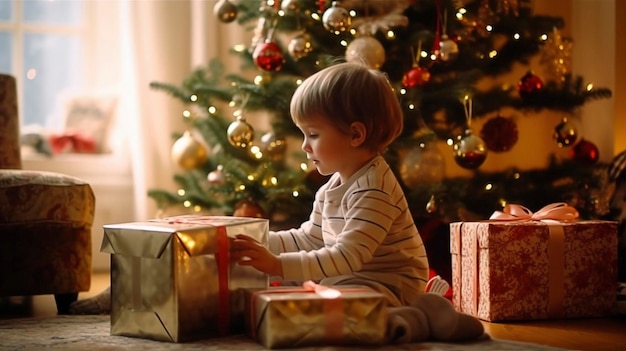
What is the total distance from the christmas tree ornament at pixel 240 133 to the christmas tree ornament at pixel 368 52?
1.45 ft

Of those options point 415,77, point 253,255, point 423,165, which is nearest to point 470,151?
point 423,165

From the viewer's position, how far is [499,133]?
321cm

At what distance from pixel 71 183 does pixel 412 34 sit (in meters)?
→ 1.24

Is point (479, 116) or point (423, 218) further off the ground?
point (479, 116)

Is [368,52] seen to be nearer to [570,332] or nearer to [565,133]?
[565,133]

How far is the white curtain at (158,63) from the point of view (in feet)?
12.6

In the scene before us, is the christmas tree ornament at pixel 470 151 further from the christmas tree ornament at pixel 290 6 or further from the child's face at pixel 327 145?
the child's face at pixel 327 145

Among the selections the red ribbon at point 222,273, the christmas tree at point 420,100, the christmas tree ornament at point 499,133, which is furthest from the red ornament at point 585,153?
the red ribbon at point 222,273

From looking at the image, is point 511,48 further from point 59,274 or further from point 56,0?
point 56,0

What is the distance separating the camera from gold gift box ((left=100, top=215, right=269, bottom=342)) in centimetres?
172

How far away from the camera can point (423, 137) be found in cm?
289

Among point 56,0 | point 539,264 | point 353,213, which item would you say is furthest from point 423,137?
point 56,0

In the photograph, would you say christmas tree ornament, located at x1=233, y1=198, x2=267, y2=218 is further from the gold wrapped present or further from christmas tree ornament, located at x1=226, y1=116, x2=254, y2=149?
the gold wrapped present

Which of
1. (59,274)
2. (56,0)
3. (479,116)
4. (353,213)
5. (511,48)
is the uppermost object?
(56,0)
